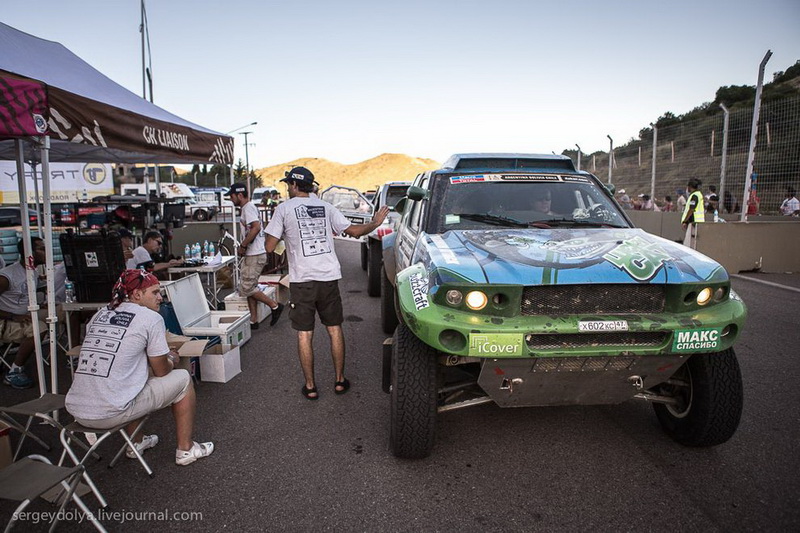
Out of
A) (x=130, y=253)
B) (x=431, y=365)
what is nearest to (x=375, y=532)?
(x=431, y=365)

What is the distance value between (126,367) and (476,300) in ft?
6.56

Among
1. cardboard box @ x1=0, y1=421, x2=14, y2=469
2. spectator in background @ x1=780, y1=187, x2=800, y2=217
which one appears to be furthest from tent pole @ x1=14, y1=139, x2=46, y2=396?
spectator in background @ x1=780, y1=187, x2=800, y2=217

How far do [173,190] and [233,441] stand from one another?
112 ft

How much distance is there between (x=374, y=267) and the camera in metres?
8.13

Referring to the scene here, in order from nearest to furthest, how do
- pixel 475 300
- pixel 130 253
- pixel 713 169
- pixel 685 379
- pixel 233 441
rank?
pixel 475 300 < pixel 685 379 < pixel 233 441 < pixel 130 253 < pixel 713 169

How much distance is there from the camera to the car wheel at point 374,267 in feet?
26.1

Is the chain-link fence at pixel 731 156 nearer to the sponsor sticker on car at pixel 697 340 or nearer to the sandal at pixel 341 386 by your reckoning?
the sponsor sticker on car at pixel 697 340

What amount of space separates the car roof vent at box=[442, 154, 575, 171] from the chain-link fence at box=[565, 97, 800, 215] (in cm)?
861

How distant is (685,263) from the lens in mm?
2936

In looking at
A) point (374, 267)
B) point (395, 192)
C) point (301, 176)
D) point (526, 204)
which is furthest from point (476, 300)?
point (395, 192)

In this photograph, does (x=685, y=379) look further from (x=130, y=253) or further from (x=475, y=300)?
(x=130, y=253)

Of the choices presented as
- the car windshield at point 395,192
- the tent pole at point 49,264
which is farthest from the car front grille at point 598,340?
the car windshield at point 395,192

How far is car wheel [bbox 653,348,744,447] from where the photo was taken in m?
2.97

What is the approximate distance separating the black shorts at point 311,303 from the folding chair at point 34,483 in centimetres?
195
